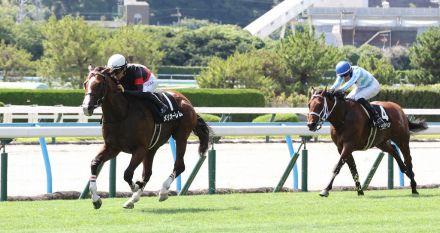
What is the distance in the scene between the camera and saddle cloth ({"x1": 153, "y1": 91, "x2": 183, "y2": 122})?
10.6m

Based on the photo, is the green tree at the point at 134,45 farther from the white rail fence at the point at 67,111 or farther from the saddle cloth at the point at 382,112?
the saddle cloth at the point at 382,112

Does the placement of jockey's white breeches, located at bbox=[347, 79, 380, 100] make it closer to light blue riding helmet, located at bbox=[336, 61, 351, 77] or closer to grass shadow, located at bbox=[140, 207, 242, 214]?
light blue riding helmet, located at bbox=[336, 61, 351, 77]

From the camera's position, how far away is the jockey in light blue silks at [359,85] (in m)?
12.1

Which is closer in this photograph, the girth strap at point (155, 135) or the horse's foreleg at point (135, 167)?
the horse's foreleg at point (135, 167)

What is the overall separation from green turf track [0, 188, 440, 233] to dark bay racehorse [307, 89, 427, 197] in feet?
2.52

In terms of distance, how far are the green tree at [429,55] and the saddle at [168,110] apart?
34.3 meters

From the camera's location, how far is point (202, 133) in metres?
11.5

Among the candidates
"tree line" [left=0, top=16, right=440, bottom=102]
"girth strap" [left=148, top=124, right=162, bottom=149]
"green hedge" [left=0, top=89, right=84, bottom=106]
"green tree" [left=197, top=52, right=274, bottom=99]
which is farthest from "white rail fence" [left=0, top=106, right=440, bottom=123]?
"tree line" [left=0, top=16, right=440, bottom=102]

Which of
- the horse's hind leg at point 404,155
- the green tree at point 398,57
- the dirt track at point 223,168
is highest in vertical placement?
the horse's hind leg at point 404,155

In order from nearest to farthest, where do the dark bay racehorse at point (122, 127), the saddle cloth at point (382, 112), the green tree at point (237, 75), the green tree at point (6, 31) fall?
the dark bay racehorse at point (122, 127), the saddle cloth at point (382, 112), the green tree at point (237, 75), the green tree at point (6, 31)

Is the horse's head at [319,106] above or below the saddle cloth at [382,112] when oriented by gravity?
above

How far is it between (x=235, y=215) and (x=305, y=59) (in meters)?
29.8

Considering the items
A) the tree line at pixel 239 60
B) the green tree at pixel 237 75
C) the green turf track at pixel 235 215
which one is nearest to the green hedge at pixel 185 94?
the tree line at pixel 239 60

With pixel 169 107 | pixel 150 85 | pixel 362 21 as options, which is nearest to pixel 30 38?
pixel 362 21
